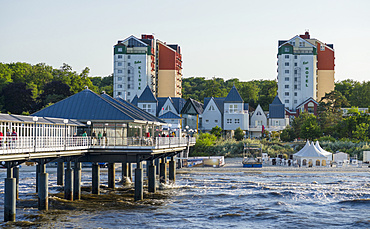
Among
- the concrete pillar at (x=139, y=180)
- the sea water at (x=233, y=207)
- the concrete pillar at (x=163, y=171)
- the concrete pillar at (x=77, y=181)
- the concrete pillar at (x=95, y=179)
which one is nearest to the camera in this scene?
the sea water at (x=233, y=207)

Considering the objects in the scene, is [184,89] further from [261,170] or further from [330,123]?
[261,170]

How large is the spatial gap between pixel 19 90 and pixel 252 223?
3391 inches

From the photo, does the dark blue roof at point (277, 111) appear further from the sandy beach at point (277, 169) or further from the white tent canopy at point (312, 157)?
the sandy beach at point (277, 169)

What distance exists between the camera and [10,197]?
3134 centimetres

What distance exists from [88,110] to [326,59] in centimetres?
10897

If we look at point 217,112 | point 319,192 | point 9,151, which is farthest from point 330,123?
point 9,151

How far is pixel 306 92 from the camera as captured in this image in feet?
450

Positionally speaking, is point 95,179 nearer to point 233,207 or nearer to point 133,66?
point 233,207

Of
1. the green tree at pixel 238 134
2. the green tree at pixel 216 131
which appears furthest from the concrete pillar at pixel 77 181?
the green tree at pixel 238 134

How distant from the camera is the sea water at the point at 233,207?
3637 cm

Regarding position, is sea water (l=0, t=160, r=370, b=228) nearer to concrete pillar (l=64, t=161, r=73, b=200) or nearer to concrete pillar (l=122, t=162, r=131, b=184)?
concrete pillar (l=64, t=161, r=73, b=200)

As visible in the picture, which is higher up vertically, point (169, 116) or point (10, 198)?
→ point (169, 116)

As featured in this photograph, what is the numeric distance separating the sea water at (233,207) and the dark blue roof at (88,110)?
702 centimetres

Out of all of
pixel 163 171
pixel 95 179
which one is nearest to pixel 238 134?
pixel 163 171
